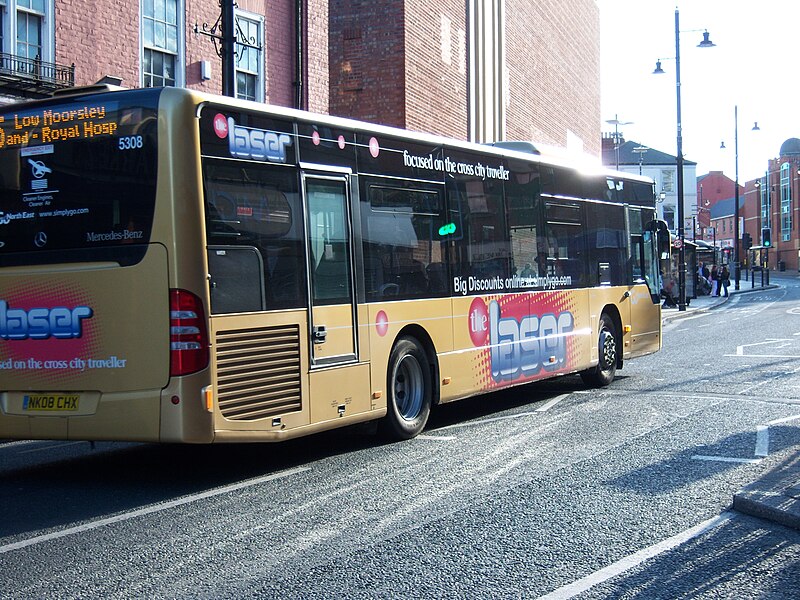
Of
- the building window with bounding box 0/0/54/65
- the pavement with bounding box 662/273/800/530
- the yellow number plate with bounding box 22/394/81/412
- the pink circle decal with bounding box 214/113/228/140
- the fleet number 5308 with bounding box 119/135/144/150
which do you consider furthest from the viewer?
the building window with bounding box 0/0/54/65

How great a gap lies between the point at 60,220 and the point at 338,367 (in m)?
2.64

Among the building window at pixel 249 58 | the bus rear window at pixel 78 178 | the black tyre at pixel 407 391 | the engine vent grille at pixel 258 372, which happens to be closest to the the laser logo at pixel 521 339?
the black tyre at pixel 407 391

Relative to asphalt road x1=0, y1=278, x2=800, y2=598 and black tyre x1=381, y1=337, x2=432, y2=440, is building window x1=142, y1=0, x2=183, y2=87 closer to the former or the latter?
asphalt road x1=0, y1=278, x2=800, y2=598

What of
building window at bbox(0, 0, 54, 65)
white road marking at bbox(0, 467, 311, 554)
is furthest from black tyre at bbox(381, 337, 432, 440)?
building window at bbox(0, 0, 54, 65)

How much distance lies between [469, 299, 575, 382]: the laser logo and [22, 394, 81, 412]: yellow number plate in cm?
473

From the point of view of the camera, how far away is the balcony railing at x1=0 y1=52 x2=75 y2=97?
1404 centimetres

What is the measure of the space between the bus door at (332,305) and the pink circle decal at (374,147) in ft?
1.95

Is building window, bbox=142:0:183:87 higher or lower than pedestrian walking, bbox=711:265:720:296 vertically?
higher

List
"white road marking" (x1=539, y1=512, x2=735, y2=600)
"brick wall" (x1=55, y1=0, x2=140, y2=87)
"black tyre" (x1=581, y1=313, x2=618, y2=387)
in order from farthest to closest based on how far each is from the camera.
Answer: "brick wall" (x1=55, y1=0, x2=140, y2=87) → "black tyre" (x1=581, y1=313, x2=618, y2=387) → "white road marking" (x1=539, y1=512, x2=735, y2=600)

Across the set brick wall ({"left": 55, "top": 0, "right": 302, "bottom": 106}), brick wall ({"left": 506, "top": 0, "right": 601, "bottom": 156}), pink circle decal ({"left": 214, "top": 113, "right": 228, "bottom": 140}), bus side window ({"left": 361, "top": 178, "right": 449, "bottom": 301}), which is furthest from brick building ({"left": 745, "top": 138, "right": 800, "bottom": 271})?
pink circle decal ({"left": 214, "top": 113, "right": 228, "bottom": 140})

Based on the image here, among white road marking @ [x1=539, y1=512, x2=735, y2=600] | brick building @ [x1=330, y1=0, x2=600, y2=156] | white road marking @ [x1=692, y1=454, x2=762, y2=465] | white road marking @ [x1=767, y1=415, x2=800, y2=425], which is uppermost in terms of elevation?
brick building @ [x1=330, y1=0, x2=600, y2=156]

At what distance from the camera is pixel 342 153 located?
9.26 meters

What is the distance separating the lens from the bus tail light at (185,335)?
296 inches

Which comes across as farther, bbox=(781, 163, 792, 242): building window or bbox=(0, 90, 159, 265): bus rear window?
bbox=(781, 163, 792, 242): building window
